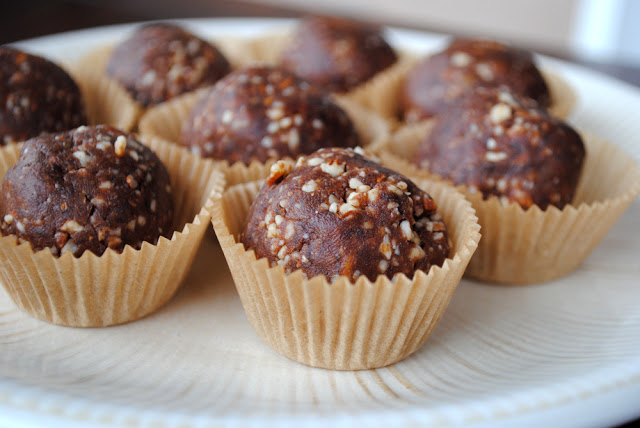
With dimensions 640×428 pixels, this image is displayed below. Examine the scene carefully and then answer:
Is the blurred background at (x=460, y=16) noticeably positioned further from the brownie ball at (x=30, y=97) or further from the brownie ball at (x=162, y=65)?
the brownie ball at (x=30, y=97)

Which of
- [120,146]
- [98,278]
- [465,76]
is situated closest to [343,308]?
[98,278]

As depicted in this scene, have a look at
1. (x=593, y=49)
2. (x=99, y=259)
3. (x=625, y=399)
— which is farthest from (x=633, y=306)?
(x=593, y=49)

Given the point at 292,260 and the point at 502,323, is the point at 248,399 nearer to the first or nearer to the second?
the point at 292,260

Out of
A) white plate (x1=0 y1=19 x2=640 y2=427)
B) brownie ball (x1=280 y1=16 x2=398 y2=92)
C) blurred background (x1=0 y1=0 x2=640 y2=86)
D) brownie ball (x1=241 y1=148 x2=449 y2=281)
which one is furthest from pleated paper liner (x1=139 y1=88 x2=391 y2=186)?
blurred background (x1=0 y1=0 x2=640 y2=86)

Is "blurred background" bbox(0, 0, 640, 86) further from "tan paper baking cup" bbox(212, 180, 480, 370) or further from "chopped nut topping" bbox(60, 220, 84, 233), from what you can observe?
"tan paper baking cup" bbox(212, 180, 480, 370)

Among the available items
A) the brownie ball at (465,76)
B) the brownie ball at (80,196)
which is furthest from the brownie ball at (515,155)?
the brownie ball at (80,196)
